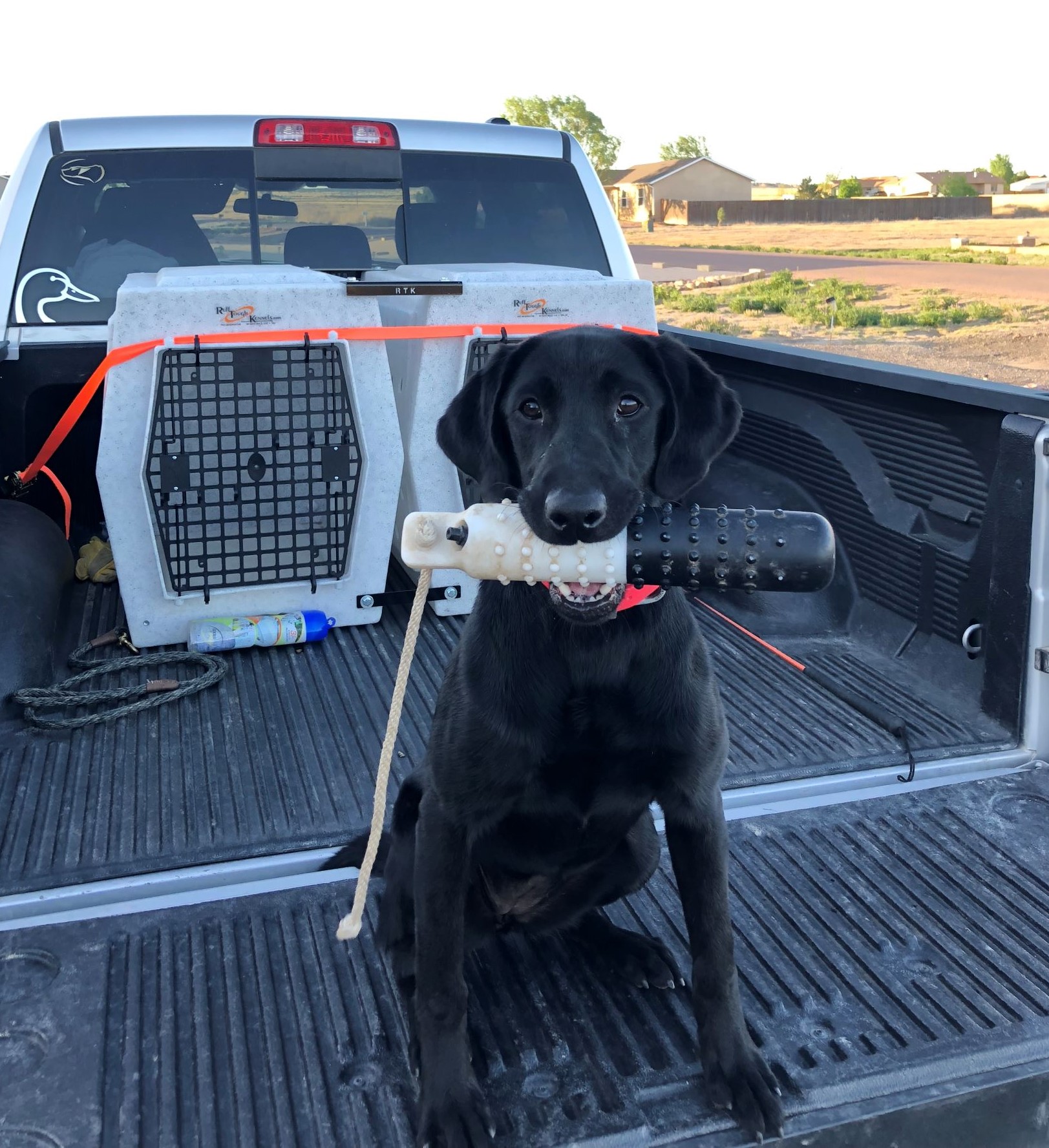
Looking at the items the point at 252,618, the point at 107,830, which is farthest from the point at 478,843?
the point at 252,618

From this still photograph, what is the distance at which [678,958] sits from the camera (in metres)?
2.29

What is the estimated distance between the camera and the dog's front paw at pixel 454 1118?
5.82 ft

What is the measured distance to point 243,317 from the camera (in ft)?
11.4

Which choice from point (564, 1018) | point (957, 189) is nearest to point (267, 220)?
point (564, 1018)

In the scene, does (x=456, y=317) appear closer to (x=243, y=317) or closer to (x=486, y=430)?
(x=243, y=317)

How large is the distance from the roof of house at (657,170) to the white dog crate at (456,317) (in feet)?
255

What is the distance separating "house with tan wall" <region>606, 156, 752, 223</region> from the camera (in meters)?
71.1

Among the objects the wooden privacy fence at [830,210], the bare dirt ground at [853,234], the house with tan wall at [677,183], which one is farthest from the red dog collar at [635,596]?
the house with tan wall at [677,183]

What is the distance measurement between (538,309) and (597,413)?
161 cm

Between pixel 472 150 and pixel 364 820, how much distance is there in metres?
2.77

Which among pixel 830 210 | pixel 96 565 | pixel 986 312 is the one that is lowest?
pixel 986 312

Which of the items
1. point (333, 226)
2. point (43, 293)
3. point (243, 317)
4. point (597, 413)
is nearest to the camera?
point (597, 413)

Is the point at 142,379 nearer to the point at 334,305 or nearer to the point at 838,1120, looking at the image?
the point at 334,305

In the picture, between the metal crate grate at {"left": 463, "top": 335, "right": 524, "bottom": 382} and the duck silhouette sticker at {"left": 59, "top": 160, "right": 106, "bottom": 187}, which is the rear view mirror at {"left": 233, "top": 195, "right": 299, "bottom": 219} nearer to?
the duck silhouette sticker at {"left": 59, "top": 160, "right": 106, "bottom": 187}
